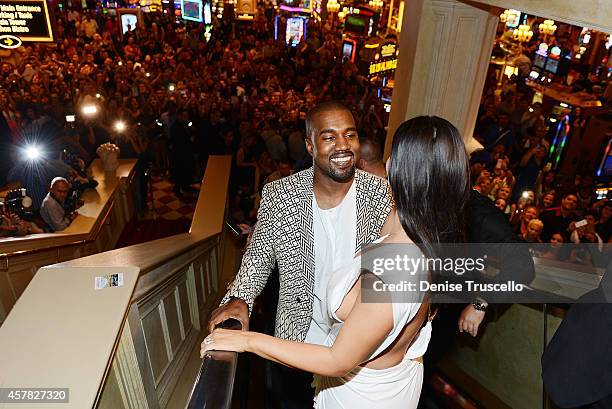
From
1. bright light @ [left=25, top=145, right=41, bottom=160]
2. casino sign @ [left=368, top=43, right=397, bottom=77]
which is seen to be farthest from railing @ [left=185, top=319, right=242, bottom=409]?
casino sign @ [left=368, top=43, right=397, bottom=77]

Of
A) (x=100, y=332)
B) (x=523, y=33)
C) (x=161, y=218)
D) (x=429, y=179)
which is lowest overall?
(x=161, y=218)

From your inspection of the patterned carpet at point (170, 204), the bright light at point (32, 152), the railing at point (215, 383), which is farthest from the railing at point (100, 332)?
the patterned carpet at point (170, 204)

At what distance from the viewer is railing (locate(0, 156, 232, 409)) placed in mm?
1480

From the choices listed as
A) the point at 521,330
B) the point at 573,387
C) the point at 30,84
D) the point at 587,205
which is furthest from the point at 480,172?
the point at 30,84

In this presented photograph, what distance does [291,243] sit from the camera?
2580 millimetres

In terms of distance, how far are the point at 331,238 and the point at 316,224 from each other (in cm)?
11

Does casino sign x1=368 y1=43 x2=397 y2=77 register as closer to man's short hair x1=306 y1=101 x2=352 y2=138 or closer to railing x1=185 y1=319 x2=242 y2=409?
man's short hair x1=306 y1=101 x2=352 y2=138

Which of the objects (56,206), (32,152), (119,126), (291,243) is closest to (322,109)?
(291,243)

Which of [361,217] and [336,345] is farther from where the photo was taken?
[361,217]

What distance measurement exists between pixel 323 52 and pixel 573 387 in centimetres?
1631

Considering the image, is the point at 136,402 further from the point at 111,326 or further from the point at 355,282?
the point at 355,282

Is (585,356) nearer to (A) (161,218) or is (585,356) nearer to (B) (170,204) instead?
(A) (161,218)

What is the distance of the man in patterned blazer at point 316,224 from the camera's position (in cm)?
257

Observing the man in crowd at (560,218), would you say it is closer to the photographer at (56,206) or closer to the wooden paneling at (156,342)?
the wooden paneling at (156,342)
